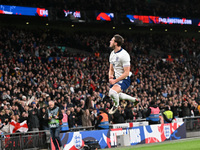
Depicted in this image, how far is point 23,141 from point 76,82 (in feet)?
30.2

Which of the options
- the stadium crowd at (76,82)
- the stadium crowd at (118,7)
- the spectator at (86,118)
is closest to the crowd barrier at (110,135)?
the spectator at (86,118)

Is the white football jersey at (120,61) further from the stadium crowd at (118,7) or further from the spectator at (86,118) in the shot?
the stadium crowd at (118,7)

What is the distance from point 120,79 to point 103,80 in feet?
56.5

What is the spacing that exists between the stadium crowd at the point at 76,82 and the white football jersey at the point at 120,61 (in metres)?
6.51

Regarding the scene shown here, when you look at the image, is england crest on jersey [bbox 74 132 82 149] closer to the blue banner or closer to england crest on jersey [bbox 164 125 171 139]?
england crest on jersey [bbox 164 125 171 139]

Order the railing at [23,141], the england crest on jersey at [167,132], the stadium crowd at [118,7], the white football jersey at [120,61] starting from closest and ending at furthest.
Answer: the white football jersey at [120,61] < the railing at [23,141] < the england crest on jersey at [167,132] < the stadium crowd at [118,7]

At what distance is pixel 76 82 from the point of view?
24016 millimetres

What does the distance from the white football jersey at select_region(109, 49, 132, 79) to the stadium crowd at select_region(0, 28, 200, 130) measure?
6.51m

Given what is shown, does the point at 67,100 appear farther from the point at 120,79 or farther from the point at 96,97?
the point at 120,79

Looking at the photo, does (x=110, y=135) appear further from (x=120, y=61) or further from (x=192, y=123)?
(x=120, y=61)

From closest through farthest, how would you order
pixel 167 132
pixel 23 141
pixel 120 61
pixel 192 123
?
pixel 120 61 → pixel 23 141 → pixel 167 132 → pixel 192 123

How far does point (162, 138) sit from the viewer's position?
19.5 metres

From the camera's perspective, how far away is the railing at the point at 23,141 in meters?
14.5

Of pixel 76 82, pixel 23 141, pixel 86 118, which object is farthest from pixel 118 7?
pixel 23 141
